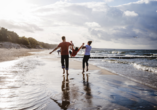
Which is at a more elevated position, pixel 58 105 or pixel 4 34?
pixel 4 34

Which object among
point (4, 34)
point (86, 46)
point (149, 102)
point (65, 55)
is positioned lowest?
point (149, 102)

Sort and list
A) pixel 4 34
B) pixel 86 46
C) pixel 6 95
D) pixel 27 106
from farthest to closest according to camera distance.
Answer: pixel 4 34 < pixel 86 46 < pixel 6 95 < pixel 27 106

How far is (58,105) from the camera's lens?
3.44 m

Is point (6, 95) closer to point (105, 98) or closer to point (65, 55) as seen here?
point (105, 98)

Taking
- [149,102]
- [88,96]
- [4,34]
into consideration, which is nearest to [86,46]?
[88,96]

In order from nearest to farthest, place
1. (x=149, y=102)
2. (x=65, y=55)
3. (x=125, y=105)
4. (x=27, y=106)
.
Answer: (x=27, y=106) → (x=125, y=105) → (x=149, y=102) → (x=65, y=55)

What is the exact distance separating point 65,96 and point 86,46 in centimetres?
507

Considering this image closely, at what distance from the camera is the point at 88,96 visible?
4199 millimetres

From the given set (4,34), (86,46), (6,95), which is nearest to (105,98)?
(6,95)

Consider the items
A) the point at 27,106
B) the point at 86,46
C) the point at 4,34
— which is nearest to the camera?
the point at 27,106

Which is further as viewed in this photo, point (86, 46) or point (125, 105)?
point (86, 46)

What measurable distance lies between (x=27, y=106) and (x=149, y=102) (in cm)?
351

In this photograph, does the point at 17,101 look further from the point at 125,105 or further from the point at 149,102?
the point at 149,102

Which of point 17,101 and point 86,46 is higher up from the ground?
point 86,46
